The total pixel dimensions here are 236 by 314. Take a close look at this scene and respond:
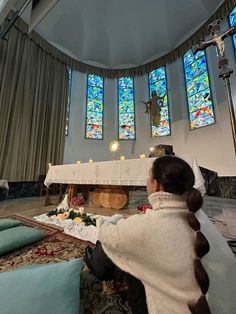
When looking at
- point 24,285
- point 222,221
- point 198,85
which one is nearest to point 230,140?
point 198,85

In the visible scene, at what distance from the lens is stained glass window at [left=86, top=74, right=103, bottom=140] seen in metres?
7.24

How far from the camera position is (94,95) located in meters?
7.54

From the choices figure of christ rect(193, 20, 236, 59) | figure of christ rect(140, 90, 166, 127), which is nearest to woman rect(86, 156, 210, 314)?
→ figure of christ rect(193, 20, 236, 59)

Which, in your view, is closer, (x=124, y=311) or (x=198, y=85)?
(x=124, y=311)

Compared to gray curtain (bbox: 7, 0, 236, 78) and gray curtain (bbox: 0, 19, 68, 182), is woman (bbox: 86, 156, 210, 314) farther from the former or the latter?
gray curtain (bbox: 7, 0, 236, 78)

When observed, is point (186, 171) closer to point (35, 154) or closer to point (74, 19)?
point (35, 154)

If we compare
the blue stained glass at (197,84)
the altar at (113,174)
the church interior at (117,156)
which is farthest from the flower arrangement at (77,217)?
the blue stained glass at (197,84)

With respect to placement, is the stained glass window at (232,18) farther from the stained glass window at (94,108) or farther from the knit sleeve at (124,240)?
the knit sleeve at (124,240)

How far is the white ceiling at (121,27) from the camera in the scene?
6.00 m

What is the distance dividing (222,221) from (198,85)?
5427mm

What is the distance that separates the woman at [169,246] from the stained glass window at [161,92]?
6480 mm

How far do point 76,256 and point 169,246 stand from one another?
44.2 inches

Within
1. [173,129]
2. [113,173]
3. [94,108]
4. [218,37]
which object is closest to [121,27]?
[94,108]

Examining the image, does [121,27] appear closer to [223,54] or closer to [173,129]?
[173,129]
